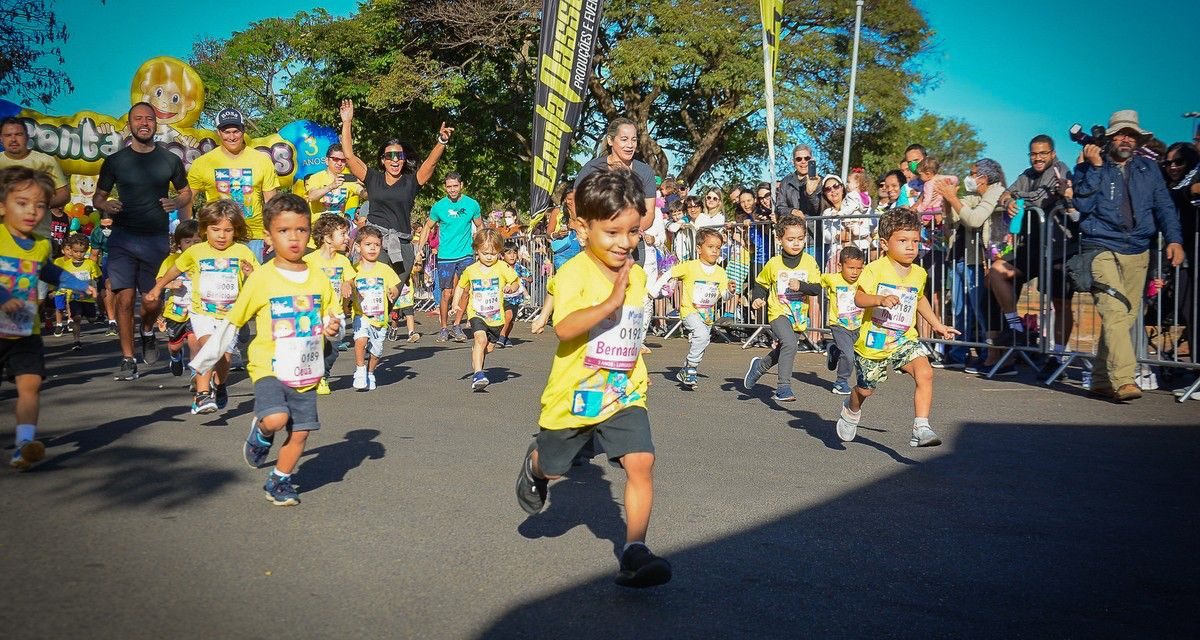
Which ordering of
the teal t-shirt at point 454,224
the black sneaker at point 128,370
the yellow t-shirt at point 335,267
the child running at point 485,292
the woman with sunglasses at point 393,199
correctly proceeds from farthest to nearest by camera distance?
the teal t-shirt at point 454,224, the woman with sunglasses at point 393,199, the black sneaker at point 128,370, the child running at point 485,292, the yellow t-shirt at point 335,267

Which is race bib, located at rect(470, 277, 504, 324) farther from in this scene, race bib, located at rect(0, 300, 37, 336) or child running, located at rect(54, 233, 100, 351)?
child running, located at rect(54, 233, 100, 351)

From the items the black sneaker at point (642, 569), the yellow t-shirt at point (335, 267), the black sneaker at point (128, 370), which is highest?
the yellow t-shirt at point (335, 267)

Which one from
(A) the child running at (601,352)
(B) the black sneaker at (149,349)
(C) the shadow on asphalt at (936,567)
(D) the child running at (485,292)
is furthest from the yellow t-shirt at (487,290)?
(A) the child running at (601,352)

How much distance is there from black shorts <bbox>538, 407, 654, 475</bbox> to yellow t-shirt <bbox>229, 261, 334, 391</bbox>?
177cm

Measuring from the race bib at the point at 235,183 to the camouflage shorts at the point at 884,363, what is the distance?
6521mm

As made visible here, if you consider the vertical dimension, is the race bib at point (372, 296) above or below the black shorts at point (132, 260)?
below

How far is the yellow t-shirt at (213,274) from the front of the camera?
877 cm

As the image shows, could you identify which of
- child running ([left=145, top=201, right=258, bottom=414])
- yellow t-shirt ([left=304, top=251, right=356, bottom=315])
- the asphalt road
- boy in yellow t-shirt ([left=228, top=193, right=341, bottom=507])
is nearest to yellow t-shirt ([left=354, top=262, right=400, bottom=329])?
yellow t-shirt ([left=304, top=251, right=356, bottom=315])

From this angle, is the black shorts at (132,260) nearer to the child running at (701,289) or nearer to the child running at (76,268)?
the child running at (701,289)

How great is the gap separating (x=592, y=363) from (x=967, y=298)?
28.0 feet

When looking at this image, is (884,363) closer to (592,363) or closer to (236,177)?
(592,363)

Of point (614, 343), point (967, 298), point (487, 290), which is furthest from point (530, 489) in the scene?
point (967, 298)

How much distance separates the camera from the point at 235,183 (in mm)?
10680

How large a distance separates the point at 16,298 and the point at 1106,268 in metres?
8.57
